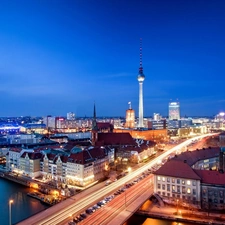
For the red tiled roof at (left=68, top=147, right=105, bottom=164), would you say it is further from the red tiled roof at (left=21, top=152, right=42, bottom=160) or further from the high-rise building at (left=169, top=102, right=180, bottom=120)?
the high-rise building at (left=169, top=102, right=180, bottom=120)

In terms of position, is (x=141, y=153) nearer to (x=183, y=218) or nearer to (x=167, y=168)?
(x=167, y=168)

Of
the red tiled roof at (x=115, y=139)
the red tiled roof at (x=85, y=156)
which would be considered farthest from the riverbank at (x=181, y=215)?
the red tiled roof at (x=115, y=139)

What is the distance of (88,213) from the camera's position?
2067 cm

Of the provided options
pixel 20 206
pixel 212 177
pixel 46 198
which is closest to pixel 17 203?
pixel 20 206

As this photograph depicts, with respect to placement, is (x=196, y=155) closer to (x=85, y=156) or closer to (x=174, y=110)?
(x=85, y=156)

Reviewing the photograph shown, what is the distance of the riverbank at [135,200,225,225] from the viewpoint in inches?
812

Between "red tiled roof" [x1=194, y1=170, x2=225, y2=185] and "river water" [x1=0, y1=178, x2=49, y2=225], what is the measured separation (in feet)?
53.4

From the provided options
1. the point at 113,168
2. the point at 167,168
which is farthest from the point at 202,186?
the point at 113,168

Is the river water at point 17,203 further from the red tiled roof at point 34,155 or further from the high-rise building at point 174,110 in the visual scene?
the high-rise building at point 174,110

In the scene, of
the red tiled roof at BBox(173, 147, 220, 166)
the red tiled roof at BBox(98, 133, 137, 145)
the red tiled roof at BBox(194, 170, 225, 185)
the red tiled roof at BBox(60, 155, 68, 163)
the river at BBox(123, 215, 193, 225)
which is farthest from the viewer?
the red tiled roof at BBox(98, 133, 137, 145)

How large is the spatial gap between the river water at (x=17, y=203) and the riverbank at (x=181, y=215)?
10891mm

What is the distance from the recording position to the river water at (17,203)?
2404 centimetres

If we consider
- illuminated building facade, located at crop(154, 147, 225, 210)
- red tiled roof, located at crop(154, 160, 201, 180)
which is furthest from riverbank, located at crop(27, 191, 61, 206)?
red tiled roof, located at crop(154, 160, 201, 180)

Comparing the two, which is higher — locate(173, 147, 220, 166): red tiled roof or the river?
locate(173, 147, 220, 166): red tiled roof
